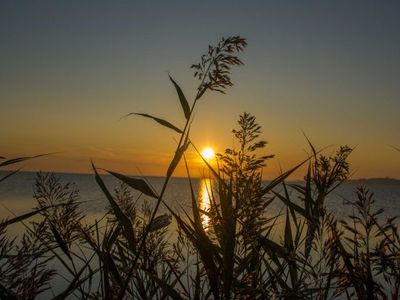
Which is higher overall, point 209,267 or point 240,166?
point 240,166

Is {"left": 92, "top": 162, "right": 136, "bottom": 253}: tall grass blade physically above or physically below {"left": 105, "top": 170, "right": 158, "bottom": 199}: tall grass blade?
below

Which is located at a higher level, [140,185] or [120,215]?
[140,185]

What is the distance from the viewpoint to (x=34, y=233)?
2537 mm

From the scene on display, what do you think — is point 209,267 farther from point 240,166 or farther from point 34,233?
point 34,233

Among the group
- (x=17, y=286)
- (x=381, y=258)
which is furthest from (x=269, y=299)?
(x=17, y=286)

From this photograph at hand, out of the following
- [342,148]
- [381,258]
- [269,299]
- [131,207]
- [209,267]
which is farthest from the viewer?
[131,207]

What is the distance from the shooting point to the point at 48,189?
273cm

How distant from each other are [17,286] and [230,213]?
100cm

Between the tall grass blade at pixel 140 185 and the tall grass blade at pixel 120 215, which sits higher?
the tall grass blade at pixel 140 185

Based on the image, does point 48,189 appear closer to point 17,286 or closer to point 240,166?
point 17,286

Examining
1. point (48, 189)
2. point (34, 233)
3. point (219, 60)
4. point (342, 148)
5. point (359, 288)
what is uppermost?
point (219, 60)

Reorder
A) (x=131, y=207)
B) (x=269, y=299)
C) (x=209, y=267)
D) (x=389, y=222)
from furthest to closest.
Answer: (x=131, y=207) < (x=389, y=222) < (x=209, y=267) < (x=269, y=299)

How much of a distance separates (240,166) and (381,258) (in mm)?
881

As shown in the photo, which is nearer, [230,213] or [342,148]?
[230,213]
